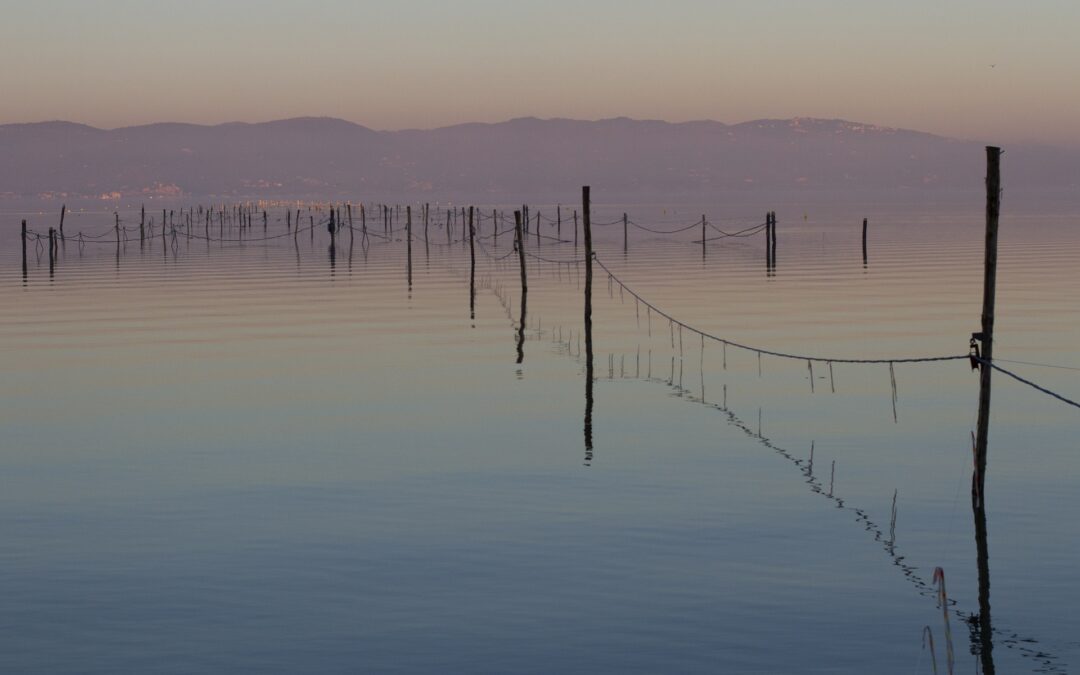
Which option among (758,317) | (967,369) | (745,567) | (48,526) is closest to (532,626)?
(745,567)

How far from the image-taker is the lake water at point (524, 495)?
14.2 meters

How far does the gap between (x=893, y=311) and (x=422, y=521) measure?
3034 cm

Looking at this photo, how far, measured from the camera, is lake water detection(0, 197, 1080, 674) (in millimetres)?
14180

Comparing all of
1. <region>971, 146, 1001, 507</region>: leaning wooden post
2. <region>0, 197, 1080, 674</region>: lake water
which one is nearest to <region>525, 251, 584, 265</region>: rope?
<region>0, 197, 1080, 674</region>: lake water

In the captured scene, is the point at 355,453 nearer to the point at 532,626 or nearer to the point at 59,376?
the point at 532,626

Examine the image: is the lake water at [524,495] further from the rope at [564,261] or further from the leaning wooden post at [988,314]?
the rope at [564,261]

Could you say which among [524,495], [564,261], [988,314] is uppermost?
[988,314]

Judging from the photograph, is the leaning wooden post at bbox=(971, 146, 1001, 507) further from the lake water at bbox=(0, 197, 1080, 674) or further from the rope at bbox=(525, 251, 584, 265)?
the rope at bbox=(525, 251, 584, 265)

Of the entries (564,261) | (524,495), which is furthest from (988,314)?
(564,261)

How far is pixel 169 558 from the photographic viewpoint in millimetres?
17141

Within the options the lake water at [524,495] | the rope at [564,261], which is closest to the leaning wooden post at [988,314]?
the lake water at [524,495]

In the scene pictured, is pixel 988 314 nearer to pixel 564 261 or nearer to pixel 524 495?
pixel 524 495

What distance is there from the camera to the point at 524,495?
2062cm

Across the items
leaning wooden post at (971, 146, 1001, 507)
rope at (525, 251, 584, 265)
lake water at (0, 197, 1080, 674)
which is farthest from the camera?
rope at (525, 251, 584, 265)
